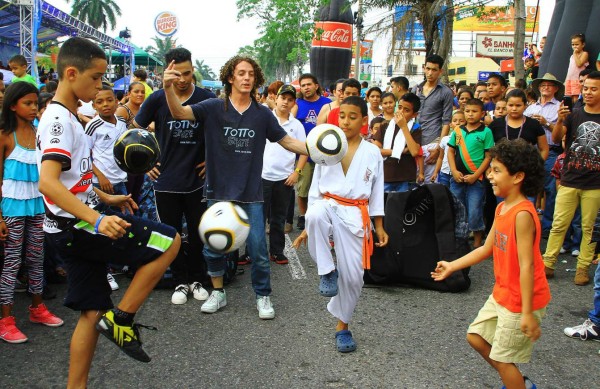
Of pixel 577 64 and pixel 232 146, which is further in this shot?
pixel 577 64

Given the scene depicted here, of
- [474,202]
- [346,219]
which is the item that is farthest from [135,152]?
[474,202]

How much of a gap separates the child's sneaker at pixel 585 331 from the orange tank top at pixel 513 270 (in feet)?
5.62

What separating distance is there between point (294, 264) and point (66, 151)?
395 cm

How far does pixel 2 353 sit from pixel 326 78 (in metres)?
25.2

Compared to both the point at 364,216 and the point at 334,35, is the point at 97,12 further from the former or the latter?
the point at 364,216

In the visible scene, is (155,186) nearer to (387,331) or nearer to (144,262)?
(144,262)

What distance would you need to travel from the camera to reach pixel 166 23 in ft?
118

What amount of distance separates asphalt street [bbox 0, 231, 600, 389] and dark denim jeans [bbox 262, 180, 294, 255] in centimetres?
122

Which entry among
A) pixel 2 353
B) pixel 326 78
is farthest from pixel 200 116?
pixel 326 78

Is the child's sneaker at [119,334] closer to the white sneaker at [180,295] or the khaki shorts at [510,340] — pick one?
the khaki shorts at [510,340]

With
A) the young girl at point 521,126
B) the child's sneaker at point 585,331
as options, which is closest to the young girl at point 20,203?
the child's sneaker at point 585,331

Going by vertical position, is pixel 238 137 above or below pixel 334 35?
below

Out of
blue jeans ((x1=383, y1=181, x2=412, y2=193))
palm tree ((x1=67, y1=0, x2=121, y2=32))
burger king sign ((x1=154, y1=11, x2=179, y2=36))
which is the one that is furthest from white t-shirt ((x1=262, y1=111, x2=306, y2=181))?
palm tree ((x1=67, y1=0, x2=121, y2=32))

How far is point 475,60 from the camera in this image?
1871 inches
